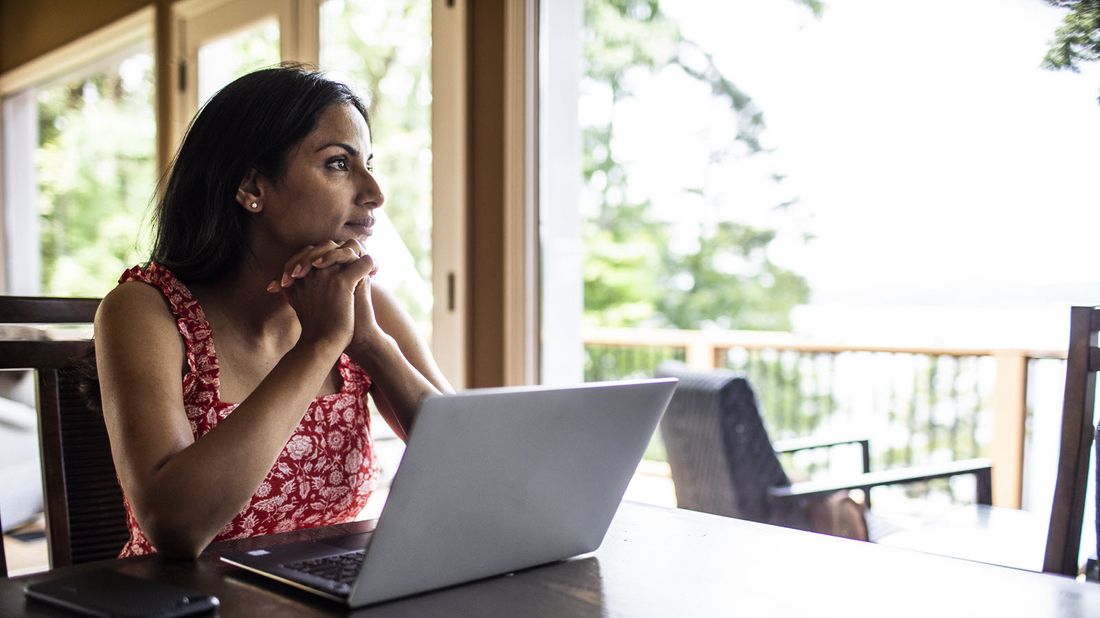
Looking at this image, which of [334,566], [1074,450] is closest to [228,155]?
[334,566]

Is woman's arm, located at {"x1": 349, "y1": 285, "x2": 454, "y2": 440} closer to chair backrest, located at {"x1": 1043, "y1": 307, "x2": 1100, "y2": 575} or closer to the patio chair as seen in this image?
chair backrest, located at {"x1": 1043, "y1": 307, "x2": 1100, "y2": 575}

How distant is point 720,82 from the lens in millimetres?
8398

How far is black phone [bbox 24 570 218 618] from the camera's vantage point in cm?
74

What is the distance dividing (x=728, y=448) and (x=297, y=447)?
1.49 meters

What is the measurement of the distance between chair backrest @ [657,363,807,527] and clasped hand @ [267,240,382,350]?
1437mm

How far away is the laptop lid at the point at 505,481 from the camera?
0.78 m

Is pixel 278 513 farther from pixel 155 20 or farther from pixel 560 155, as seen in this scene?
pixel 155 20

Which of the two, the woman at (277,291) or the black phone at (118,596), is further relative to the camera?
the woman at (277,291)

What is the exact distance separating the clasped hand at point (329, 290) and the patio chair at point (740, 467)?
4.74 feet

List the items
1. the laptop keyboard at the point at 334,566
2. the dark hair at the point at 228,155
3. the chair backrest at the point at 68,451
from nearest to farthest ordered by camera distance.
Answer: the laptop keyboard at the point at 334,566, the chair backrest at the point at 68,451, the dark hair at the point at 228,155

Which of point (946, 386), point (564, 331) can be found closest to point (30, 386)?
point (564, 331)

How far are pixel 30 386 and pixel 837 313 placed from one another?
13.2ft

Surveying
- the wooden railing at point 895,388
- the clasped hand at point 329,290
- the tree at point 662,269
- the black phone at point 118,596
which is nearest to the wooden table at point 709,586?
the black phone at point 118,596

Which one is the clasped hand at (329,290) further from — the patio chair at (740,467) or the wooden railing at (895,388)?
the wooden railing at (895,388)
